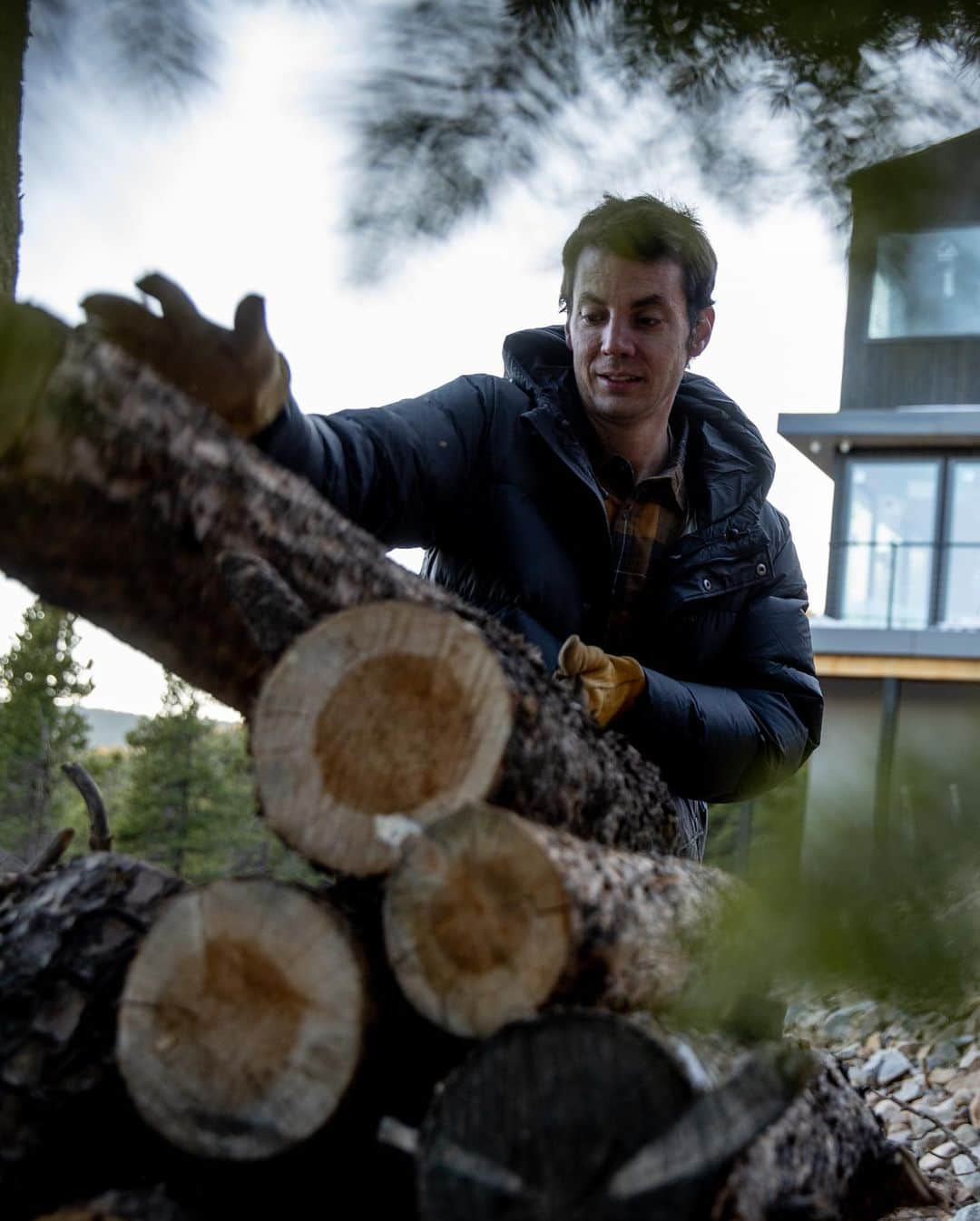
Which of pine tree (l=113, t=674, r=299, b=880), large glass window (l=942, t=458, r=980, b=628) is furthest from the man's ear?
pine tree (l=113, t=674, r=299, b=880)

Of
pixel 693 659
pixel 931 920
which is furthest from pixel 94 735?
pixel 931 920

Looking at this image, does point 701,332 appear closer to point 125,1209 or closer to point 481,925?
point 481,925

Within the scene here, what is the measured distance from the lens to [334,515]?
5.81 feet

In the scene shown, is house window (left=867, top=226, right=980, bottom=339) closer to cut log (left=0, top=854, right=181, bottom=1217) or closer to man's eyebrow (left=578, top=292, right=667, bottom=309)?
cut log (left=0, top=854, right=181, bottom=1217)

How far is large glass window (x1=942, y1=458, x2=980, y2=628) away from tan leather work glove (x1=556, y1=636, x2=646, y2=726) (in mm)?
1554

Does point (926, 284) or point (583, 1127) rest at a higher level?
point (926, 284)

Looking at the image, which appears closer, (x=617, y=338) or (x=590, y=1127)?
(x=590, y=1127)

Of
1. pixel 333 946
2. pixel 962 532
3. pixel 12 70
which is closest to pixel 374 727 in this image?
pixel 333 946

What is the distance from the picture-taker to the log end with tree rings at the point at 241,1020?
1.39 meters

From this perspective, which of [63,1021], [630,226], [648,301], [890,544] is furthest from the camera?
[890,544]

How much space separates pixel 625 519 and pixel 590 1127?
1.75 meters

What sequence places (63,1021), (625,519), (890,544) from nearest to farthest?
1. (63,1021)
2. (625,519)
3. (890,544)

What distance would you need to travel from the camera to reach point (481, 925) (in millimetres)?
1360

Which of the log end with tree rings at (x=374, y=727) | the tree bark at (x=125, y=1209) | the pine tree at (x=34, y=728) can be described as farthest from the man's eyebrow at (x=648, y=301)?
the pine tree at (x=34, y=728)
